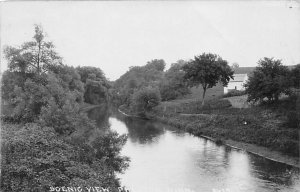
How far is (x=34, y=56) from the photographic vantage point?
37.2 metres

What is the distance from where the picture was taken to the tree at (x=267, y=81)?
50.1 m

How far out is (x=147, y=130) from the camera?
186 feet

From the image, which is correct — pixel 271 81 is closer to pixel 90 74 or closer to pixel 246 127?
pixel 246 127

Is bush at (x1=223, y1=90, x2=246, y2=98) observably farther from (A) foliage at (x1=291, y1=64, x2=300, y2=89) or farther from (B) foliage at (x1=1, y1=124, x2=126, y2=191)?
(B) foliage at (x1=1, y1=124, x2=126, y2=191)

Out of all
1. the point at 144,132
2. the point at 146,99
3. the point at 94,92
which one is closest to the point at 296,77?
the point at 144,132

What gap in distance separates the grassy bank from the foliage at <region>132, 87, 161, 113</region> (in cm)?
608

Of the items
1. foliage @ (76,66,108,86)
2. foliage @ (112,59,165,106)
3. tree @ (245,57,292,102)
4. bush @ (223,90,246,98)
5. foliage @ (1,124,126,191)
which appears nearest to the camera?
foliage @ (1,124,126,191)

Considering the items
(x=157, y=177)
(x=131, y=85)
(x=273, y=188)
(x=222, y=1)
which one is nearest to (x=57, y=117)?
(x=157, y=177)

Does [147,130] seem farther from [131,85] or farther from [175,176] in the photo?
[131,85]

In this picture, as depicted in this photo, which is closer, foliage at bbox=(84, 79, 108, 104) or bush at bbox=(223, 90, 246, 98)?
bush at bbox=(223, 90, 246, 98)

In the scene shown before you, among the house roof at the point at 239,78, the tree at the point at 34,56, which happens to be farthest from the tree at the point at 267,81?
the tree at the point at 34,56

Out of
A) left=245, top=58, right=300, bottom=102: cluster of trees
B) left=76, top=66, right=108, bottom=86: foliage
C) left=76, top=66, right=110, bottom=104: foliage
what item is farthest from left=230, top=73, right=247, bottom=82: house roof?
left=76, top=66, right=108, bottom=86: foliage

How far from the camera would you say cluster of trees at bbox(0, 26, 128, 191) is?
1833 cm

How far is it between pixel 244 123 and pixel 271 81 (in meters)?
7.99
